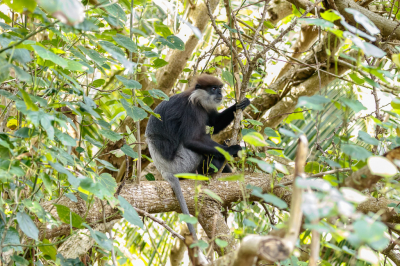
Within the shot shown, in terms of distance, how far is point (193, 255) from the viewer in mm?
1436

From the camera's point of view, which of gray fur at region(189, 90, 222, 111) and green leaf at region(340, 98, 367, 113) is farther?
gray fur at region(189, 90, 222, 111)

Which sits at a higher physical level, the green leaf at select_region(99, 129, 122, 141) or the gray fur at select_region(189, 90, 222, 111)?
the green leaf at select_region(99, 129, 122, 141)

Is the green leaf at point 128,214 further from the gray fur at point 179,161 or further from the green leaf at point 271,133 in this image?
the gray fur at point 179,161

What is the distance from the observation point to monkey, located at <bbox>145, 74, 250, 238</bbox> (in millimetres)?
3729

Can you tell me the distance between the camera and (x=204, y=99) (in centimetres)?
390

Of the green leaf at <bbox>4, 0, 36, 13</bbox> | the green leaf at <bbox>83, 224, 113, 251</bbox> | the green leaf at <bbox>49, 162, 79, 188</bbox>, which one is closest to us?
the green leaf at <bbox>4, 0, 36, 13</bbox>

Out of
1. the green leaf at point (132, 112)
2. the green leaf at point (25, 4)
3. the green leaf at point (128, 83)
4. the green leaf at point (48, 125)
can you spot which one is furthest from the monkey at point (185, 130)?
the green leaf at point (25, 4)

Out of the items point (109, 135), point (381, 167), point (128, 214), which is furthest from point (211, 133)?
point (381, 167)

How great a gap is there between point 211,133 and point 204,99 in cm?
143

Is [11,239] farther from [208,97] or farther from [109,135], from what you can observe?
[208,97]

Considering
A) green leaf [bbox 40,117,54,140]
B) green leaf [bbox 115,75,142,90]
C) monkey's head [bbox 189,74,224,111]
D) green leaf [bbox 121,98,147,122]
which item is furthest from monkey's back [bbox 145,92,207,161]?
green leaf [bbox 40,117,54,140]

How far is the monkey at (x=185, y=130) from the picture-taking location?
12.2 feet

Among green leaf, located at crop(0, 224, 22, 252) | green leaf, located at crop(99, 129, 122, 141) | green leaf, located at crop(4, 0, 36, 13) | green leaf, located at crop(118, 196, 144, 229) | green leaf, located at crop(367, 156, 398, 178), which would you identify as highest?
green leaf, located at crop(4, 0, 36, 13)

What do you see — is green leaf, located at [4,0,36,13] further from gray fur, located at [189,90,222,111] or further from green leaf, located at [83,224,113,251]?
gray fur, located at [189,90,222,111]
